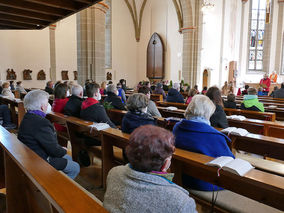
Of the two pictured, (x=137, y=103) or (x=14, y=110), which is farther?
(x=14, y=110)

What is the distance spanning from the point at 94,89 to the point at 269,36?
68.4 feet

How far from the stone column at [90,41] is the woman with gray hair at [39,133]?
7.27m

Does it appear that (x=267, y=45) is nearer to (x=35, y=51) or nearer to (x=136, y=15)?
(x=136, y=15)

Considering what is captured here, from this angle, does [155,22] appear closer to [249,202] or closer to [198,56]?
[198,56]

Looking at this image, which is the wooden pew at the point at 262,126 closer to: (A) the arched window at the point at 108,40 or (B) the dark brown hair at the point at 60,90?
(B) the dark brown hair at the point at 60,90

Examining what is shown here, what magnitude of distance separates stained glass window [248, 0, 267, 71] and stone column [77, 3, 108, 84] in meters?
15.9

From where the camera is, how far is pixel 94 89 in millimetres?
3754

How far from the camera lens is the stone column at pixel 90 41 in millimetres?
9398

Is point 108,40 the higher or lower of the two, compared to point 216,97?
higher

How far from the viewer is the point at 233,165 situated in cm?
168

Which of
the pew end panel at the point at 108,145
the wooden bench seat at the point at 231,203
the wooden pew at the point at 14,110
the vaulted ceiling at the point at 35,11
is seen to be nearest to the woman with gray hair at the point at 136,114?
the pew end panel at the point at 108,145

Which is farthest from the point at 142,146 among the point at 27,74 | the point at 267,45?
the point at 267,45

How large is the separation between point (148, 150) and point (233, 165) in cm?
82

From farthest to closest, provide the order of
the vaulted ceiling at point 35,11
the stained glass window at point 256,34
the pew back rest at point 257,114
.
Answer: the stained glass window at point 256,34
the pew back rest at point 257,114
the vaulted ceiling at point 35,11
